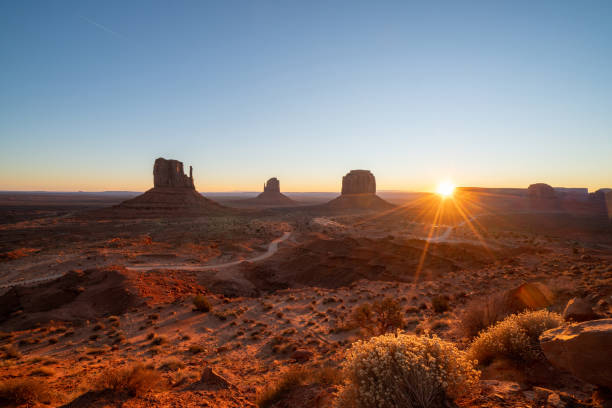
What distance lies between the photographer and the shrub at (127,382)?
18.9 ft

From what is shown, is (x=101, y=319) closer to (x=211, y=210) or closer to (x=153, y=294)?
(x=153, y=294)

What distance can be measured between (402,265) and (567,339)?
23363mm

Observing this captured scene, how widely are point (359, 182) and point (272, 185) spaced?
63.3 meters

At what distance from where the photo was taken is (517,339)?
5480 mm

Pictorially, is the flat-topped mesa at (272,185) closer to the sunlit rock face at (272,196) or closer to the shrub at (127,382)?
the sunlit rock face at (272,196)

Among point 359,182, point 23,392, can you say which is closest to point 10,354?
point 23,392

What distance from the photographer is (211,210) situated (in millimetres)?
73562

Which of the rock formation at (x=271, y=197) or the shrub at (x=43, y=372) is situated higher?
the rock formation at (x=271, y=197)

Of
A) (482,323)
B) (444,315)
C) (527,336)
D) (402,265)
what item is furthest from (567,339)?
(402,265)

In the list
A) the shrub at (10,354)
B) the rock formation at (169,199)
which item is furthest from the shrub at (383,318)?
the rock formation at (169,199)

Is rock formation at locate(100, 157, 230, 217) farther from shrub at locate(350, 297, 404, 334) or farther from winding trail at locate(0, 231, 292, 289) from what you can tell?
shrub at locate(350, 297, 404, 334)

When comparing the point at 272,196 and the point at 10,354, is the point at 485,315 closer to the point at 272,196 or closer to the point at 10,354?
the point at 10,354

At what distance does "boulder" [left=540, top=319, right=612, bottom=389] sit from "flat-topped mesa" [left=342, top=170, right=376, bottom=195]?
112745 mm

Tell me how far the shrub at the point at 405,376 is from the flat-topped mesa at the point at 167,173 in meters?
81.0
